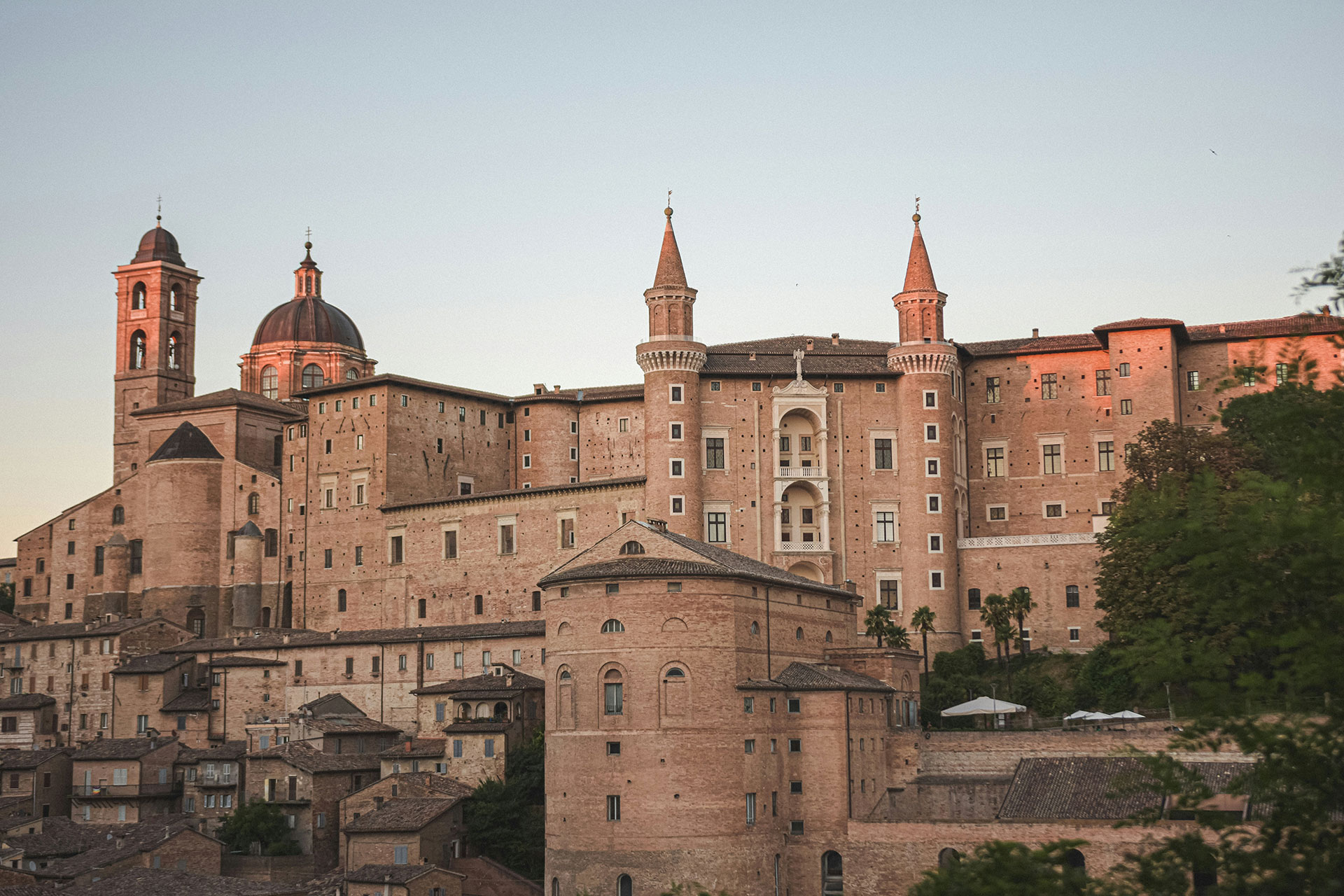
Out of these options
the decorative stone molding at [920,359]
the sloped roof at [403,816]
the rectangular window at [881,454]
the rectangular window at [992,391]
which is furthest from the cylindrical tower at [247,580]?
the rectangular window at [992,391]

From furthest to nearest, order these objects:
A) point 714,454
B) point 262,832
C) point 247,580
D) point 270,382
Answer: point 270,382, point 247,580, point 714,454, point 262,832

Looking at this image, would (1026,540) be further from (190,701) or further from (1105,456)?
(190,701)

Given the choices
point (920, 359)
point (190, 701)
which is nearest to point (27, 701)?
point (190, 701)

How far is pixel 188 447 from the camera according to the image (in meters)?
77.0

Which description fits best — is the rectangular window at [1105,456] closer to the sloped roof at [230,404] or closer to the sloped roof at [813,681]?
the sloped roof at [813,681]

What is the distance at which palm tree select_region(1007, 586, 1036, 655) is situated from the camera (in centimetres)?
5941

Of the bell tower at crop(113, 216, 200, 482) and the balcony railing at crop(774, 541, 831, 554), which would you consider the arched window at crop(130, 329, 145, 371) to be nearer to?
the bell tower at crop(113, 216, 200, 482)

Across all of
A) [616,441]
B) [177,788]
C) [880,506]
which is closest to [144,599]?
[177,788]

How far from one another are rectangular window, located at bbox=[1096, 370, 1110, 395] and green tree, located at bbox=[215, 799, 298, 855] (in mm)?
36873

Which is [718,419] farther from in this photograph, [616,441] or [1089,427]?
[1089,427]

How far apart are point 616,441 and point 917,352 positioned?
1551 centimetres

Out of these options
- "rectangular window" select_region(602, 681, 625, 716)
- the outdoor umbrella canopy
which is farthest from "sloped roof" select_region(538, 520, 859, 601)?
the outdoor umbrella canopy

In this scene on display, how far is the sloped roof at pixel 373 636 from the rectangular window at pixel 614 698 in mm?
11695

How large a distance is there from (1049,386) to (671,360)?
1637 centimetres
